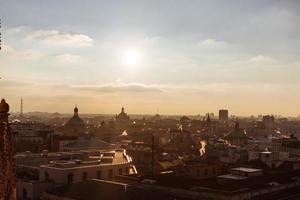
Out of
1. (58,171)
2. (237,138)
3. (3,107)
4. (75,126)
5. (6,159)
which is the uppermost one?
(3,107)

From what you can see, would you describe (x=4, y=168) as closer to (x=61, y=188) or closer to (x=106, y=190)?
(x=106, y=190)

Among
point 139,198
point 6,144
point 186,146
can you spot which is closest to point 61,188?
point 139,198

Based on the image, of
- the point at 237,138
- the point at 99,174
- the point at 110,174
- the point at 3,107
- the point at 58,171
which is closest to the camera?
the point at 3,107

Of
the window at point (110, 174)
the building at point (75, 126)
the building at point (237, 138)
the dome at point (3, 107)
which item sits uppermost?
the dome at point (3, 107)

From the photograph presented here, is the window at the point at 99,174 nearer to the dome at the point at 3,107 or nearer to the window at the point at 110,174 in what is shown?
the window at the point at 110,174

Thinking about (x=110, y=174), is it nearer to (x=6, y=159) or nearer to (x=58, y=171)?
(x=58, y=171)

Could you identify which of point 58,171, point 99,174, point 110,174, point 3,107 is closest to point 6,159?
point 3,107

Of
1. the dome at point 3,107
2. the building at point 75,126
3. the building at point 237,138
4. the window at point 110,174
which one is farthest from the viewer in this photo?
the building at point 237,138

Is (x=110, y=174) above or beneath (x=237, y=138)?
beneath

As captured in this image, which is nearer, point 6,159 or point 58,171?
point 6,159

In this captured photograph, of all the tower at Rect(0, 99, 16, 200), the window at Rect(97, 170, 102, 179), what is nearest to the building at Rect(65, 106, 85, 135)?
the window at Rect(97, 170, 102, 179)

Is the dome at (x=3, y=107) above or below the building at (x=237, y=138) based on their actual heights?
above

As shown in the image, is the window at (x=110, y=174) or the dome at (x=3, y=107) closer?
the dome at (x=3, y=107)

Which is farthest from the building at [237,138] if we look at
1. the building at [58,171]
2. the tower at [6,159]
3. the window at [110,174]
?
the tower at [6,159]
